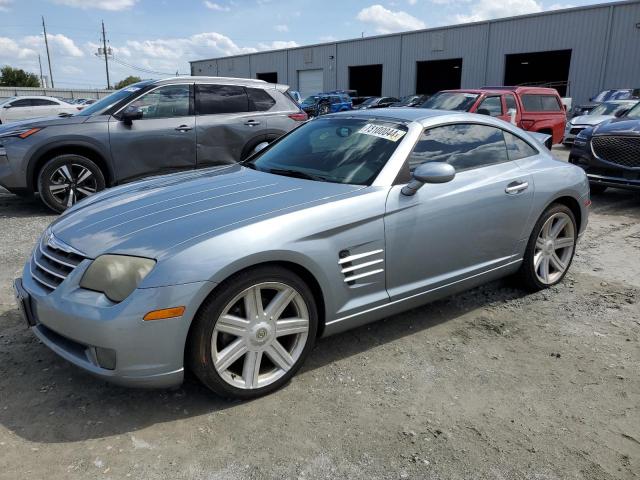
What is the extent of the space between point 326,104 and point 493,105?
1391 cm

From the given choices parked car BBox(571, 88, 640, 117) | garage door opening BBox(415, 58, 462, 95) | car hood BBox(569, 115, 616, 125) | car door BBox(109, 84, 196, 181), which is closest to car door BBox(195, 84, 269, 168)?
car door BBox(109, 84, 196, 181)

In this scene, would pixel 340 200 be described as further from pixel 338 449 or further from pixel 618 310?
pixel 618 310

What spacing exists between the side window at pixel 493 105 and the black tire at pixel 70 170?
28.0 ft

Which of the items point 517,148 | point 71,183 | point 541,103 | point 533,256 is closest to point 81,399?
point 533,256

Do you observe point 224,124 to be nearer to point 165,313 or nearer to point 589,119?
point 165,313

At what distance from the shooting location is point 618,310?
161 inches

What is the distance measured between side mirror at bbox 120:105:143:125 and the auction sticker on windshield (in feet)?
13.6

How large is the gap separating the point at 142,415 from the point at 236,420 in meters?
0.49

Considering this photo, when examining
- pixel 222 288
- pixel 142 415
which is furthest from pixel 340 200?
pixel 142 415

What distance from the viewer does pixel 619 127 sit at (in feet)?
25.9

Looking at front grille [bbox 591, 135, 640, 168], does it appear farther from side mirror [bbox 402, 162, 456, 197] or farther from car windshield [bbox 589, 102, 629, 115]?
car windshield [bbox 589, 102, 629, 115]

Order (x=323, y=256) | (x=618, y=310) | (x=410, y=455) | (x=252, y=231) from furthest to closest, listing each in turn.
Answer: (x=618, y=310), (x=323, y=256), (x=252, y=231), (x=410, y=455)

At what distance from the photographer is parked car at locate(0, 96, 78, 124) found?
721 inches

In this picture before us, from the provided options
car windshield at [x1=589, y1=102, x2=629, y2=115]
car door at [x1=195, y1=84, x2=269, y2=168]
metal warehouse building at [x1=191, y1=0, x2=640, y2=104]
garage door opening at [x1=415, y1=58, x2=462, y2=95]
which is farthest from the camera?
garage door opening at [x1=415, y1=58, x2=462, y2=95]
